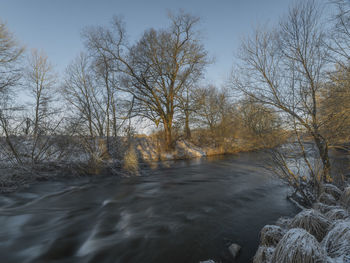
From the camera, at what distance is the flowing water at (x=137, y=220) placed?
11.0ft

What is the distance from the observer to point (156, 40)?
55.7 ft

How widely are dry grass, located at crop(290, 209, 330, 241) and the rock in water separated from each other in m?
1.04

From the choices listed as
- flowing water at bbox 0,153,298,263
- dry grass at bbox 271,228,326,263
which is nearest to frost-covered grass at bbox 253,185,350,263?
dry grass at bbox 271,228,326,263

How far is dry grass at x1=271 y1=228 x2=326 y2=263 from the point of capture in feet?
6.17

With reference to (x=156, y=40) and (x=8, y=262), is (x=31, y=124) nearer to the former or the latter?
(x=8, y=262)

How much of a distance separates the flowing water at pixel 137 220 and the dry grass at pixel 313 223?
1.06 meters

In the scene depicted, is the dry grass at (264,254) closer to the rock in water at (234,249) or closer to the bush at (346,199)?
the rock in water at (234,249)

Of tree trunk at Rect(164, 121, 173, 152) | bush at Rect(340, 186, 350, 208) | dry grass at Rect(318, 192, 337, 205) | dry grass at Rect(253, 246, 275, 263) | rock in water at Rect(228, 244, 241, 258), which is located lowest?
rock in water at Rect(228, 244, 241, 258)

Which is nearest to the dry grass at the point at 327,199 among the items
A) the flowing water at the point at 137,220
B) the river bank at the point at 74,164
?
the flowing water at the point at 137,220

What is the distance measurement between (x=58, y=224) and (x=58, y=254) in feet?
4.69

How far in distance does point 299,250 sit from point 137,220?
149 inches

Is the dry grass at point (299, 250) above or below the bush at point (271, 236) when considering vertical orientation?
above

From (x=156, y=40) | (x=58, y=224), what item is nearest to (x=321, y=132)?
(x=58, y=224)

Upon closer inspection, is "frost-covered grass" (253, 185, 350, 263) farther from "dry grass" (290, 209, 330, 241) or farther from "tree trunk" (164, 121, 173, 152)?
"tree trunk" (164, 121, 173, 152)
